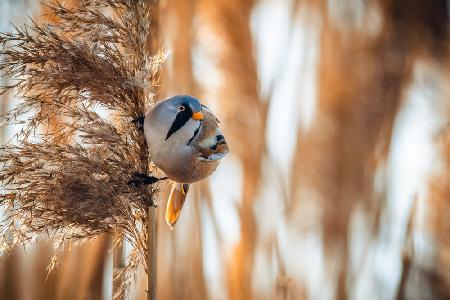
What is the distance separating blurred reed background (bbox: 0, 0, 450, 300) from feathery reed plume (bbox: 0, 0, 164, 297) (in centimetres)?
61

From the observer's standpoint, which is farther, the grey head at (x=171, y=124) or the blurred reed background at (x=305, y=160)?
the blurred reed background at (x=305, y=160)

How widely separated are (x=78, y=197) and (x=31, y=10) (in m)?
0.98

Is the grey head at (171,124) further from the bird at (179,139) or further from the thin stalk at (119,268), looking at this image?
the thin stalk at (119,268)

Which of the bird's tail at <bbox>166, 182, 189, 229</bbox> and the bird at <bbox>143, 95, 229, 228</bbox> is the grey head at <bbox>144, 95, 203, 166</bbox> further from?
the bird's tail at <bbox>166, 182, 189, 229</bbox>

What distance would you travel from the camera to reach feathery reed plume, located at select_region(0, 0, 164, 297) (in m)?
0.73

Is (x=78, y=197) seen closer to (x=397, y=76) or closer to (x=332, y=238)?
(x=332, y=238)

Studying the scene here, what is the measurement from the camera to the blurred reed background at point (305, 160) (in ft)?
4.29

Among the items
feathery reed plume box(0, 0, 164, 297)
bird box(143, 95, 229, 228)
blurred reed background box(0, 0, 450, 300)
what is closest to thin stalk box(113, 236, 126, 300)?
feathery reed plume box(0, 0, 164, 297)

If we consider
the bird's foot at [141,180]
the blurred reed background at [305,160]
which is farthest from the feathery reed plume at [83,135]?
the blurred reed background at [305,160]

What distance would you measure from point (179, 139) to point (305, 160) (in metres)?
0.75

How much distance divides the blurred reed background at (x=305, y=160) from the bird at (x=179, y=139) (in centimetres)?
68

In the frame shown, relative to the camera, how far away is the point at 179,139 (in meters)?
0.71

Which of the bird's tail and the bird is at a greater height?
the bird

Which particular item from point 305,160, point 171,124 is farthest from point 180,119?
point 305,160
